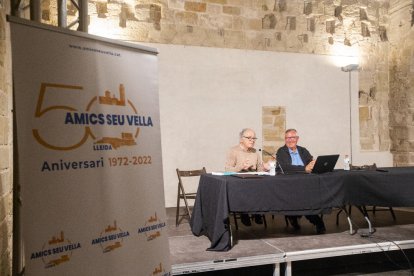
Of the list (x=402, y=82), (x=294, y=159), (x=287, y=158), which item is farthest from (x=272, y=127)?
(x=402, y=82)

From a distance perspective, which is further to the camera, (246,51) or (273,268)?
(246,51)

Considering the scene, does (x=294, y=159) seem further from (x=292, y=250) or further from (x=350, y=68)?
(x=350, y=68)

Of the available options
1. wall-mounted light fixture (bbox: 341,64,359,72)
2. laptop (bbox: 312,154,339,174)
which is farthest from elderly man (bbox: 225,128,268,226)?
wall-mounted light fixture (bbox: 341,64,359,72)

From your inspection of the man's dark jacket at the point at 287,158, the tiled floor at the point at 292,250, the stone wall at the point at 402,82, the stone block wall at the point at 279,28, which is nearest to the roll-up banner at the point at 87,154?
the tiled floor at the point at 292,250

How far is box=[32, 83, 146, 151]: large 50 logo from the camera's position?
1651 mm

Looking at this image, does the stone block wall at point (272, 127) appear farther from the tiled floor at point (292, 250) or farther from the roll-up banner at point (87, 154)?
the roll-up banner at point (87, 154)

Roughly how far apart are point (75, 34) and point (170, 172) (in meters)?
4.39

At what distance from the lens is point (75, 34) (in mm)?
1770

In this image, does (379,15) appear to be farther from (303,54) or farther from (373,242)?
(373,242)

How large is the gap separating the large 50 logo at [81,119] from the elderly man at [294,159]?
2.45 metres

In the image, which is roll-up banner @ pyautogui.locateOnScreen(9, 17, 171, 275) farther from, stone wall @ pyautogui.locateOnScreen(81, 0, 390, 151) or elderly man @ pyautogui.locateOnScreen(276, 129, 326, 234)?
stone wall @ pyautogui.locateOnScreen(81, 0, 390, 151)

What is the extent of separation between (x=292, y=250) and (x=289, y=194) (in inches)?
19.2

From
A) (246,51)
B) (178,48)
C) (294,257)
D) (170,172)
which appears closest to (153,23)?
(178,48)

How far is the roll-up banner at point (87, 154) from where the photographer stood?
160cm
